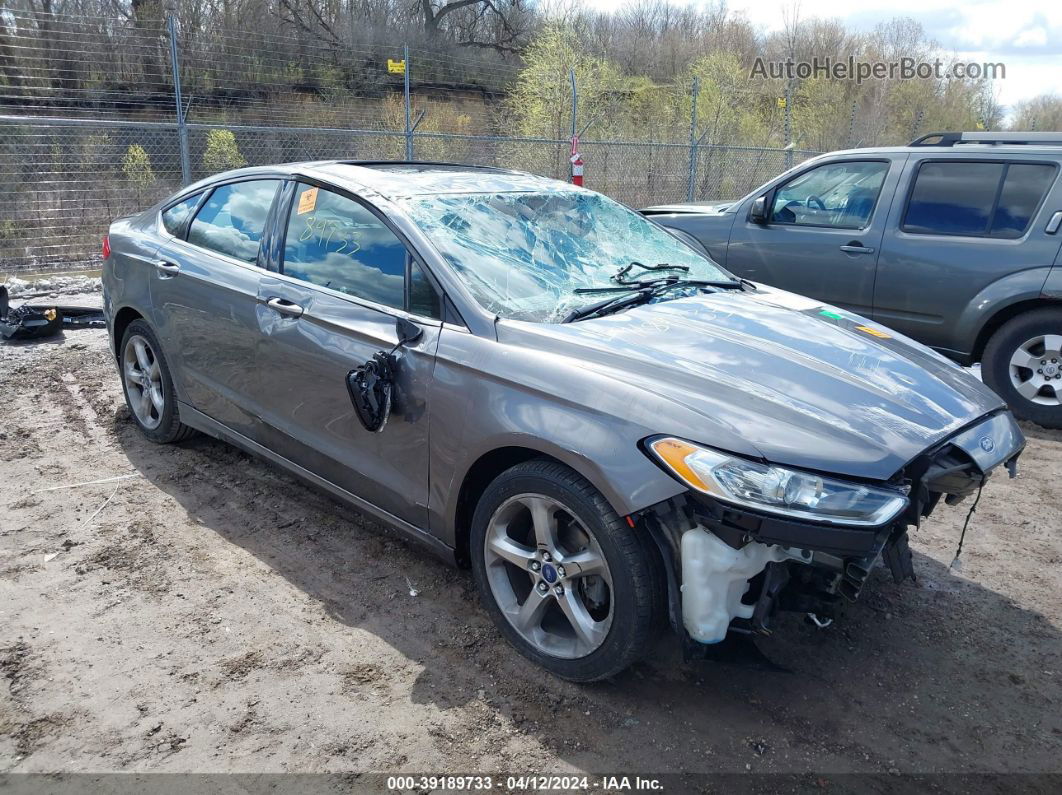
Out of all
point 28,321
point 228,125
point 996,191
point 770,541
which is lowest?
point 28,321

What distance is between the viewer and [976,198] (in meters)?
5.83

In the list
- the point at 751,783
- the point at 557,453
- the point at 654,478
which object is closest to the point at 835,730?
the point at 751,783

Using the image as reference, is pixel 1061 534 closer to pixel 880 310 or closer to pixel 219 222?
pixel 880 310

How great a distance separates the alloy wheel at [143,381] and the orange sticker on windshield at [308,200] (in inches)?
58.2

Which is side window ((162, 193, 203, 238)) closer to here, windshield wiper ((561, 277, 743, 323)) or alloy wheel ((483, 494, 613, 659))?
windshield wiper ((561, 277, 743, 323))

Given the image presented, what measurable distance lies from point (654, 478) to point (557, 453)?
348 millimetres

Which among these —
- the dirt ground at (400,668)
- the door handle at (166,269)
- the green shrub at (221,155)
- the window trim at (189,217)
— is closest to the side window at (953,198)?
the dirt ground at (400,668)

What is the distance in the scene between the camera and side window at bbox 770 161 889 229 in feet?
20.6

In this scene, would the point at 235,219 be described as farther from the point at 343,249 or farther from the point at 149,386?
the point at 149,386

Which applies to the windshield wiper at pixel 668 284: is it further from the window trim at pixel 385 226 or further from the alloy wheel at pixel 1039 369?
the alloy wheel at pixel 1039 369

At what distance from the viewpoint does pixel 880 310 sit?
20.0 ft

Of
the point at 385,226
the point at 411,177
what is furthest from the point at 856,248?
the point at 385,226

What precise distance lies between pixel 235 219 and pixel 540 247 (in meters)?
1.71

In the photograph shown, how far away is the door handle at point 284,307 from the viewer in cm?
350
